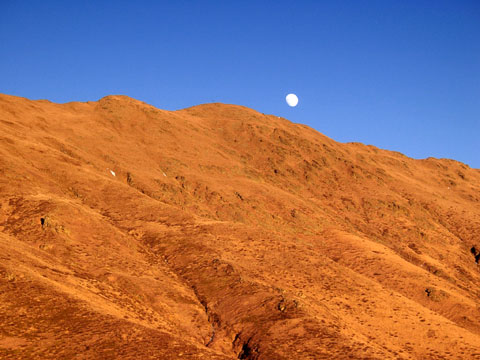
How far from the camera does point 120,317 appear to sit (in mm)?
15633

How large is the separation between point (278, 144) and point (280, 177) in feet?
32.5

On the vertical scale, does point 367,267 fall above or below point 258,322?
above

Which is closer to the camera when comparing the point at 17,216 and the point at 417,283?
the point at 17,216

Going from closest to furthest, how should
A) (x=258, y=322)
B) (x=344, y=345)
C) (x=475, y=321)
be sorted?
(x=344, y=345)
(x=258, y=322)
(x=475, y=321)

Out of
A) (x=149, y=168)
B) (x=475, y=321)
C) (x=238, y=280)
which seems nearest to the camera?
(x=238, y=280)

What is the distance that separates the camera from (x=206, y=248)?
86.2 feet

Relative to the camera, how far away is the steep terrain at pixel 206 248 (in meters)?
15.5

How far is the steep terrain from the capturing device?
611 inches

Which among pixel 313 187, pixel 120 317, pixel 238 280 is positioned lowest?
pixel 120 317

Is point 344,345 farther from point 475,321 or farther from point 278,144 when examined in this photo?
point 278,144

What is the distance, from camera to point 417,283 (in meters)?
32.1

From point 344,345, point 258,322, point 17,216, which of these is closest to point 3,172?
point 17,216

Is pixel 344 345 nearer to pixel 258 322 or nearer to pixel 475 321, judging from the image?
pixel 258 322

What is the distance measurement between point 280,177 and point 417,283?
24.3 meters
